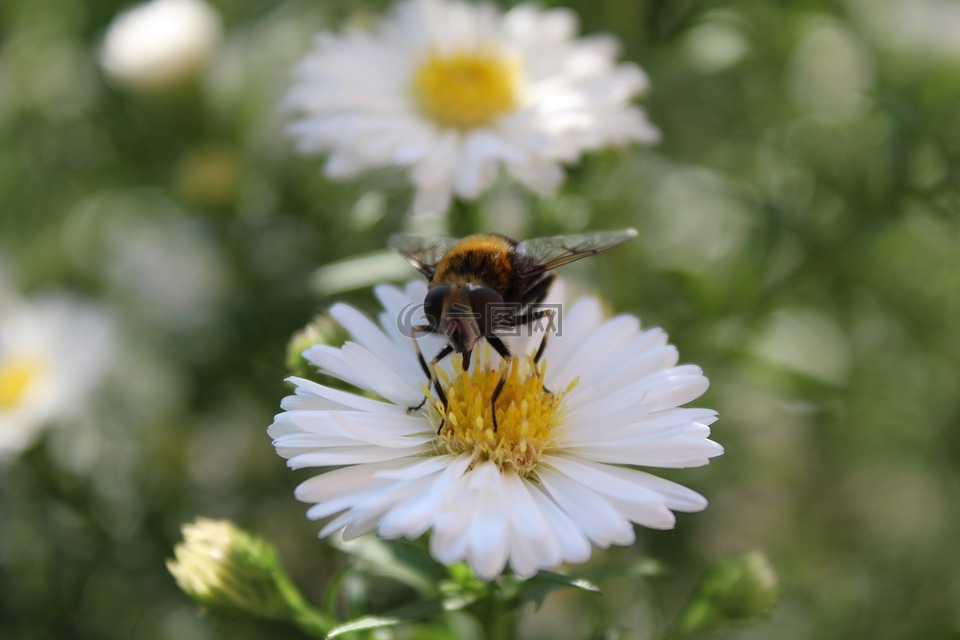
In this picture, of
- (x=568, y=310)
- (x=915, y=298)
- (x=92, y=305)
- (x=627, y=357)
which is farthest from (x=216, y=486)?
(x=915, y=298)

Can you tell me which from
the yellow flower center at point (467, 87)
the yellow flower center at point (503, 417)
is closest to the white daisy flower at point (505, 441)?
the yellow flower center at point (503, 417)

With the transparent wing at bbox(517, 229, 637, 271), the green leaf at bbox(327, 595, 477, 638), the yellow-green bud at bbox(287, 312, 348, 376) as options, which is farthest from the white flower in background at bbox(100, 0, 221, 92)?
the green leaf at bbox(327, 595, 477, 638)

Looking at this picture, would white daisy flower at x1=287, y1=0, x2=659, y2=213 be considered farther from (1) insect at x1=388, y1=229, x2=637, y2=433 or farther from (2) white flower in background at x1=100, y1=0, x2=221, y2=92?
(2) white flower in background at x1=100, y1=0, x2=221, y2=92

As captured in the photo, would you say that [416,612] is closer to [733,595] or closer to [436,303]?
[436,303]

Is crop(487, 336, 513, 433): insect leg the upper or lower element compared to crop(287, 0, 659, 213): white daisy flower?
lower

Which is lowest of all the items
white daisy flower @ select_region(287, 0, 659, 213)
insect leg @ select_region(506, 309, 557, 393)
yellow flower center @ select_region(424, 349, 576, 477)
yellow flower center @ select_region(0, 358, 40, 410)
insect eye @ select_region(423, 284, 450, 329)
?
yellow flower center @ select_region(424, 349, 576, 477)
